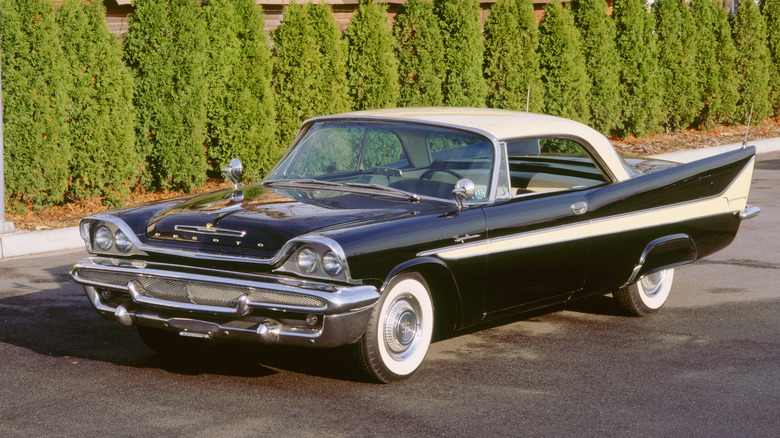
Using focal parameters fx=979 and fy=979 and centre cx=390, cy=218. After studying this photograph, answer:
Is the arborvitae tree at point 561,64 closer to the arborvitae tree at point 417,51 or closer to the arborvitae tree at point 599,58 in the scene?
the arborvitae tree at point 599,58

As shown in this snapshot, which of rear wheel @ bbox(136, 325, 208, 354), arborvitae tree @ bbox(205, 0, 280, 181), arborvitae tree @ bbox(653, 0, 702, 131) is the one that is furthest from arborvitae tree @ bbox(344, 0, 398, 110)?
rear wheel @ bbox(136, 325, 208, 354)

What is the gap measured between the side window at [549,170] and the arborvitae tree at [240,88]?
21.0 feet

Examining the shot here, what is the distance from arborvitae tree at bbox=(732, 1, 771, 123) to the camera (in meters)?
22.0

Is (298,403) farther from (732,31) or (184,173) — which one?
(732,31)

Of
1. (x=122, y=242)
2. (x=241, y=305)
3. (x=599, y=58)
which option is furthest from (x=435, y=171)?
(x=599, y=58)

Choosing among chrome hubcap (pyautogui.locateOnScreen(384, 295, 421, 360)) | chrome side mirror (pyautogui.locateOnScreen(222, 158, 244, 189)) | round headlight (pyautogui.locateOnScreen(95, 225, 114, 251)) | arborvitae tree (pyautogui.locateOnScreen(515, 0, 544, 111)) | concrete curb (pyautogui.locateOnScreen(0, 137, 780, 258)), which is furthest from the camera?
arborvitae tree (pyautogui.locateOnScreen(515, 0, 544, 111))

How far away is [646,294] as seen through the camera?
278 inches

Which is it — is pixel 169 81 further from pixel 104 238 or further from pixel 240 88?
pixel 104 238

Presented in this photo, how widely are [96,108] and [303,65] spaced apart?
10.8ft

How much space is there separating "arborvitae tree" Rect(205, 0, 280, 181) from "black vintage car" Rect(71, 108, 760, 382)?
6337 millimetres

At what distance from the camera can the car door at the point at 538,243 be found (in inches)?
226

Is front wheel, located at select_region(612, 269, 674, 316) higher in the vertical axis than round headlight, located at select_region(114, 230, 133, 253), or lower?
lower

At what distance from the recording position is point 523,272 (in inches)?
231

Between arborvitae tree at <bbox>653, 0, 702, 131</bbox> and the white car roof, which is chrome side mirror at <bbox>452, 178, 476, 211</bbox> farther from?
arborvitae tree at <bbox>653, 0, 702, 131</bbox>
